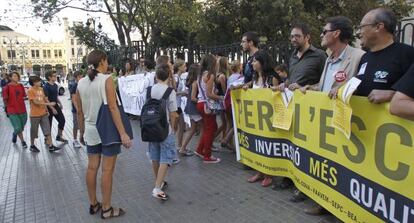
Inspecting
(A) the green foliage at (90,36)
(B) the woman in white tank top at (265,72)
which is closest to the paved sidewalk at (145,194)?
(B) the woman in white tank top at (265,72)

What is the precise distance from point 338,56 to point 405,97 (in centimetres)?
153

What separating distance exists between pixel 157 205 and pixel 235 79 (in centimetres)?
265

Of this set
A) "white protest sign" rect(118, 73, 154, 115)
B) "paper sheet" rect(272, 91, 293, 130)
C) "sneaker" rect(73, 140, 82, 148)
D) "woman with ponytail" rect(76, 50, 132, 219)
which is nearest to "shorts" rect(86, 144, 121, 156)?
"woman with ponytail" rect(76, 50, 132, 219)

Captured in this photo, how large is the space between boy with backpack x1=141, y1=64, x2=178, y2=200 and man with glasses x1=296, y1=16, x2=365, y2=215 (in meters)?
1.72

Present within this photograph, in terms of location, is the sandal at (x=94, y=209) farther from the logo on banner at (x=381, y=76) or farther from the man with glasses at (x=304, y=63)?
the logo on banner at (x=381, y=76)

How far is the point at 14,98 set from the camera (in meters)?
8.66

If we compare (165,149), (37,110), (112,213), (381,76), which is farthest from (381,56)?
(37,110)

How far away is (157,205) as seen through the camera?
469 centimetres

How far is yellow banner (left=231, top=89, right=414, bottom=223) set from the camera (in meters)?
2.80

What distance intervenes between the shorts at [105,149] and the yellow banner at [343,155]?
195 centimetres

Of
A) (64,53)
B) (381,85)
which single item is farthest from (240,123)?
(64,53)

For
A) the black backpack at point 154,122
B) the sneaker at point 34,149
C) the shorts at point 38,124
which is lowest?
the sneaker at point 34,149

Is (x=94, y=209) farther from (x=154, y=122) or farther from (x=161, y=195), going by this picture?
(x=154, y=122)

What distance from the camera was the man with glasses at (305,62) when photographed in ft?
14.7
